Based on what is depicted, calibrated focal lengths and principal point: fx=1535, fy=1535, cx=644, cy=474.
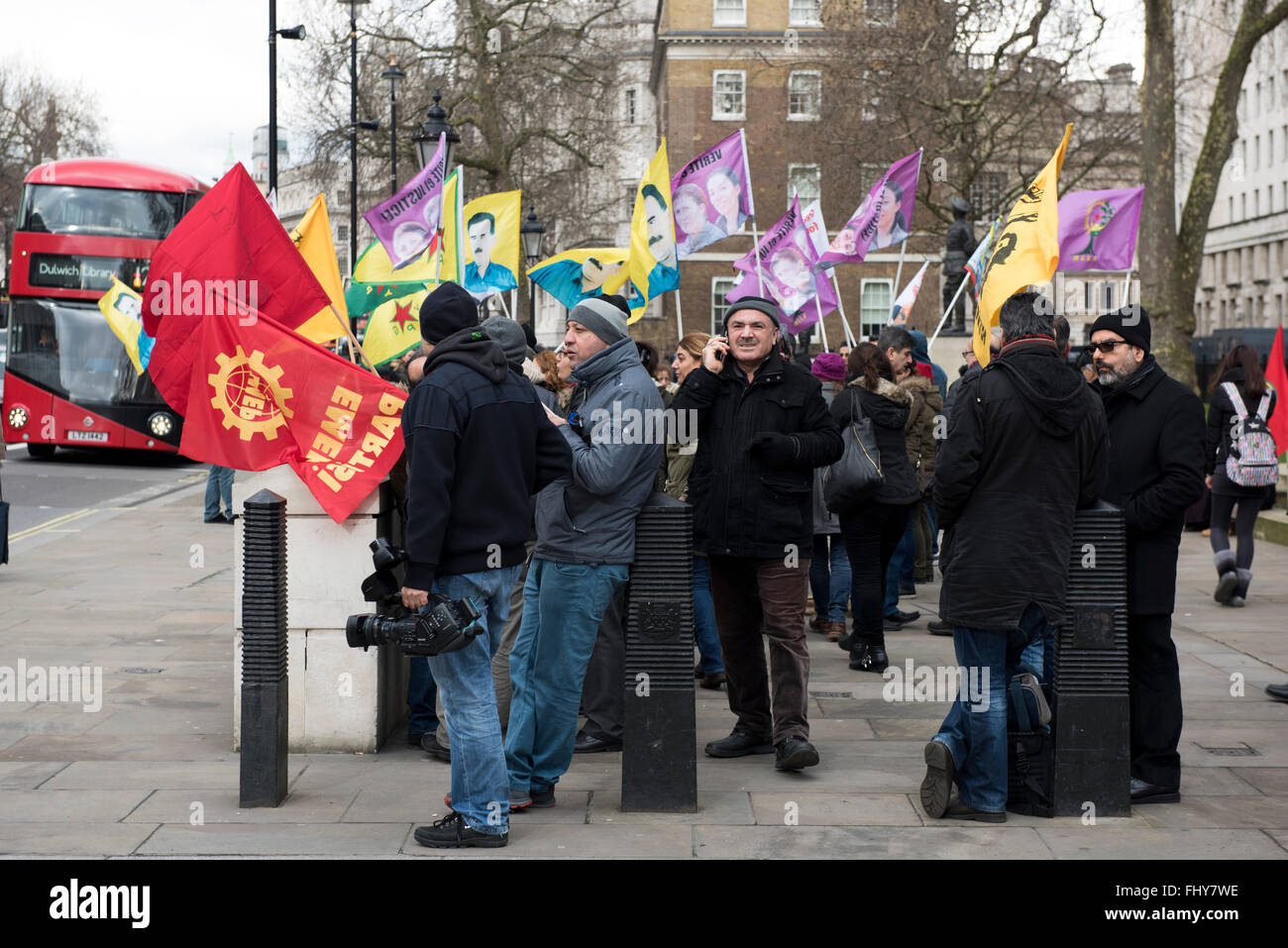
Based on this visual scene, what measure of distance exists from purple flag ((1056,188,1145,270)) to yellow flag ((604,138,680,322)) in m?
3.79

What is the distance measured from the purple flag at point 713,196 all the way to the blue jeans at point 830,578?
125 inches

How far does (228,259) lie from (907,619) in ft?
17.9

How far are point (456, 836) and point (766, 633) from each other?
176 centimetres

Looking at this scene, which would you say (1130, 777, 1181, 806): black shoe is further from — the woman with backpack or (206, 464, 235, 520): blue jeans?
(206, 464, 235, 520): blue jeans

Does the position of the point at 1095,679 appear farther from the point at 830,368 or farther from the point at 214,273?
the point at 830,368

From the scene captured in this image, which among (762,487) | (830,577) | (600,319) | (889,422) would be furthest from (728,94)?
(600,319)

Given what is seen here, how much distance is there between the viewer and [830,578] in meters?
9.87

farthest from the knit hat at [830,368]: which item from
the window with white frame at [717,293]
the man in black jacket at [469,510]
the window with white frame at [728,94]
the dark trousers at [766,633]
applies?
the window with white frame at [728,94]

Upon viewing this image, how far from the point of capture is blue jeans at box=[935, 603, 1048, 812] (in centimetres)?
540

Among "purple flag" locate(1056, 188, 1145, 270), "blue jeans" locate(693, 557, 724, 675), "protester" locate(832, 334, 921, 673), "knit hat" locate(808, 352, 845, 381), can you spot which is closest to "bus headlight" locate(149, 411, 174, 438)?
"purple flag" locate(1056, 188, 1145, 270)
